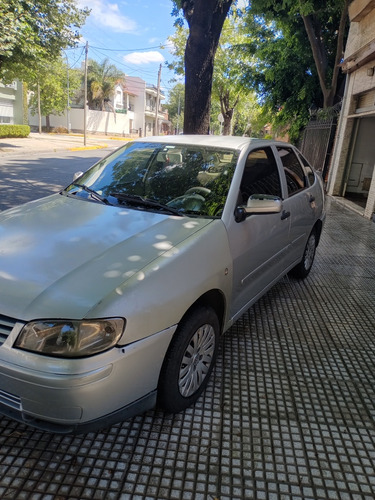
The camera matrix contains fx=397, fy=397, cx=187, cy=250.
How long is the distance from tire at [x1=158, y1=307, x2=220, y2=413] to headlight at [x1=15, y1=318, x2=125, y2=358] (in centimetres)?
49

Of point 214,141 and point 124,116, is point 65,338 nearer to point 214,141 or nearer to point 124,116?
point 214,141

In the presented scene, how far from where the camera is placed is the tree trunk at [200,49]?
296 inches

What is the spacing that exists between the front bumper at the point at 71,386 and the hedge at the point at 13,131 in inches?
1170

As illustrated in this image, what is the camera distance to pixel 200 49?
25.2 feet

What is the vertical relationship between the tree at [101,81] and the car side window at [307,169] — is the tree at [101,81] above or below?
above

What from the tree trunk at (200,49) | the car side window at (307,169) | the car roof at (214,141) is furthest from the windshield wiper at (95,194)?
the tree trunk at (200,49)

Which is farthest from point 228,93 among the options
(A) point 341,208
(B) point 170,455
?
(B) point 170,455

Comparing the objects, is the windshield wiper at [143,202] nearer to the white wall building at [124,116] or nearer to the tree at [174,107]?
the white wall building at [124,116]

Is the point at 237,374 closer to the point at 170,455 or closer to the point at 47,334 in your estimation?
the point at 170,455

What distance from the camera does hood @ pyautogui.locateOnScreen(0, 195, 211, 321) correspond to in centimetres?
196

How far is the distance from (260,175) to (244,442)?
7.12ft

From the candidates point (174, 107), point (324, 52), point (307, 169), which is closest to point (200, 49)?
point (307, 169)

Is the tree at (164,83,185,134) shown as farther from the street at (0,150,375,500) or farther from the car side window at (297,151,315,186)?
the street at (0,150,375,500)

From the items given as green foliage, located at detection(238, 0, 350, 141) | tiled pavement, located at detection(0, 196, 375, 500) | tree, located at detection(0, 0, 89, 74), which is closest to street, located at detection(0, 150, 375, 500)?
tiled pavement, located at detection(0, 196, 375, 500)
